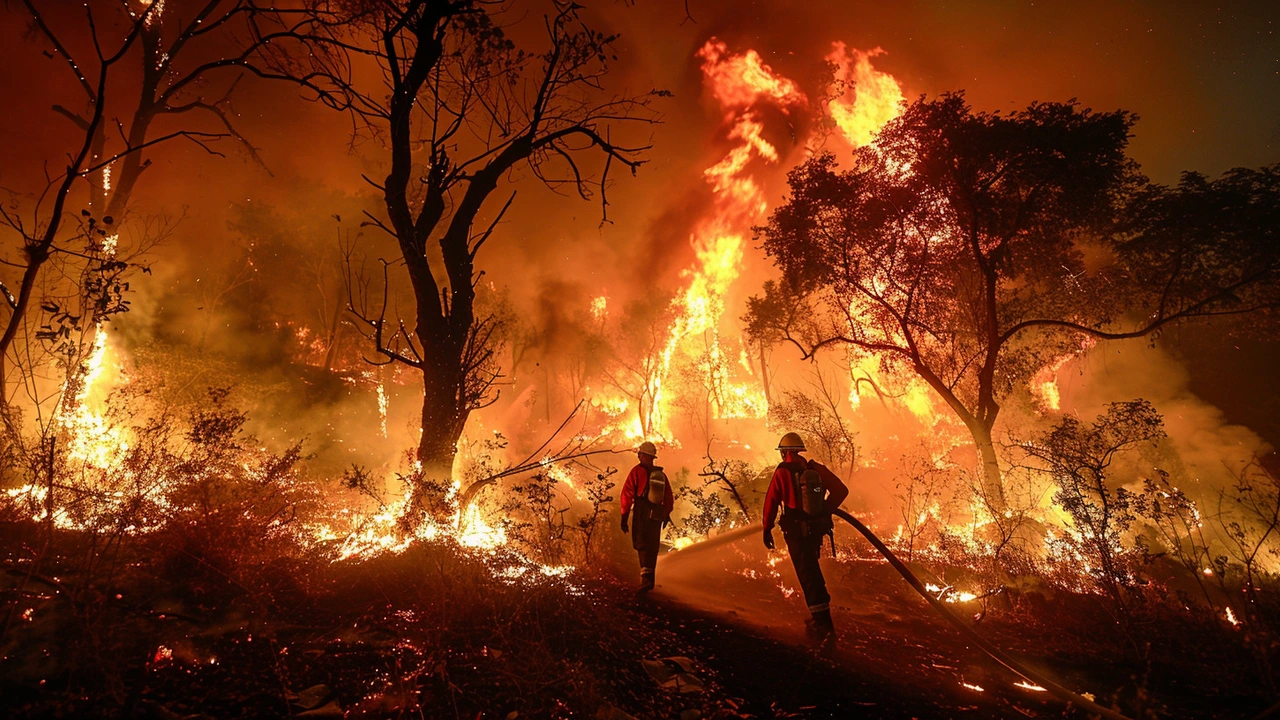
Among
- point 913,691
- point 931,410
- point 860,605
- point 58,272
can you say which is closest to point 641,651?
point 913,691

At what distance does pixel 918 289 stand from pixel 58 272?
23905 mm

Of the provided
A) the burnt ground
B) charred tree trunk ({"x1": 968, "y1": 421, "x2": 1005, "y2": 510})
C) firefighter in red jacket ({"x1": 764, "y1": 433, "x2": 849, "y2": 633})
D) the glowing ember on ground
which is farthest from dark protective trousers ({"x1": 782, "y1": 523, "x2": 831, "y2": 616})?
charred tree trunk ({"x1": 968, "y1": 421, "x2": 1005, "y2": 510})

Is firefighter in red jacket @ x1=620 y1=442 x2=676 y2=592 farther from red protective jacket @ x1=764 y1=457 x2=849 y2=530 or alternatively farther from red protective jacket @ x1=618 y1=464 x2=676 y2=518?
red protective jacket @ x1=764 y1=457 x2=849 y2=530

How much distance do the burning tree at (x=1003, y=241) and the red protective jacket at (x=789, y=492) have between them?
22.4 ft

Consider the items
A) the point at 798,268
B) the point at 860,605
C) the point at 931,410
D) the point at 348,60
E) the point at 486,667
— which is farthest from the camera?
the point at 931,410

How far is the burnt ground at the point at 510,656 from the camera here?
130 inches

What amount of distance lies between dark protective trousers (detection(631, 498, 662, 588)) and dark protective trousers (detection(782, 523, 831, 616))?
203cm

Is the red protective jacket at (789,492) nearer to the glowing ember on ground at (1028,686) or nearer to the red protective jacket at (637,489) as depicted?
the red protective jacket at (637,489)

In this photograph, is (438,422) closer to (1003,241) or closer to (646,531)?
(646,531)

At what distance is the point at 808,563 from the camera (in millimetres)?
6883

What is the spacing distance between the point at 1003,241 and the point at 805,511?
10211 mm

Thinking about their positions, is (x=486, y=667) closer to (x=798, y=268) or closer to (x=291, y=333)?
(x=798, y=268)

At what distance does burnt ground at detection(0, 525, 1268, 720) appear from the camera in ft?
10.8

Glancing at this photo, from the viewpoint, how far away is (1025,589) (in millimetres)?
Answer: 8234
